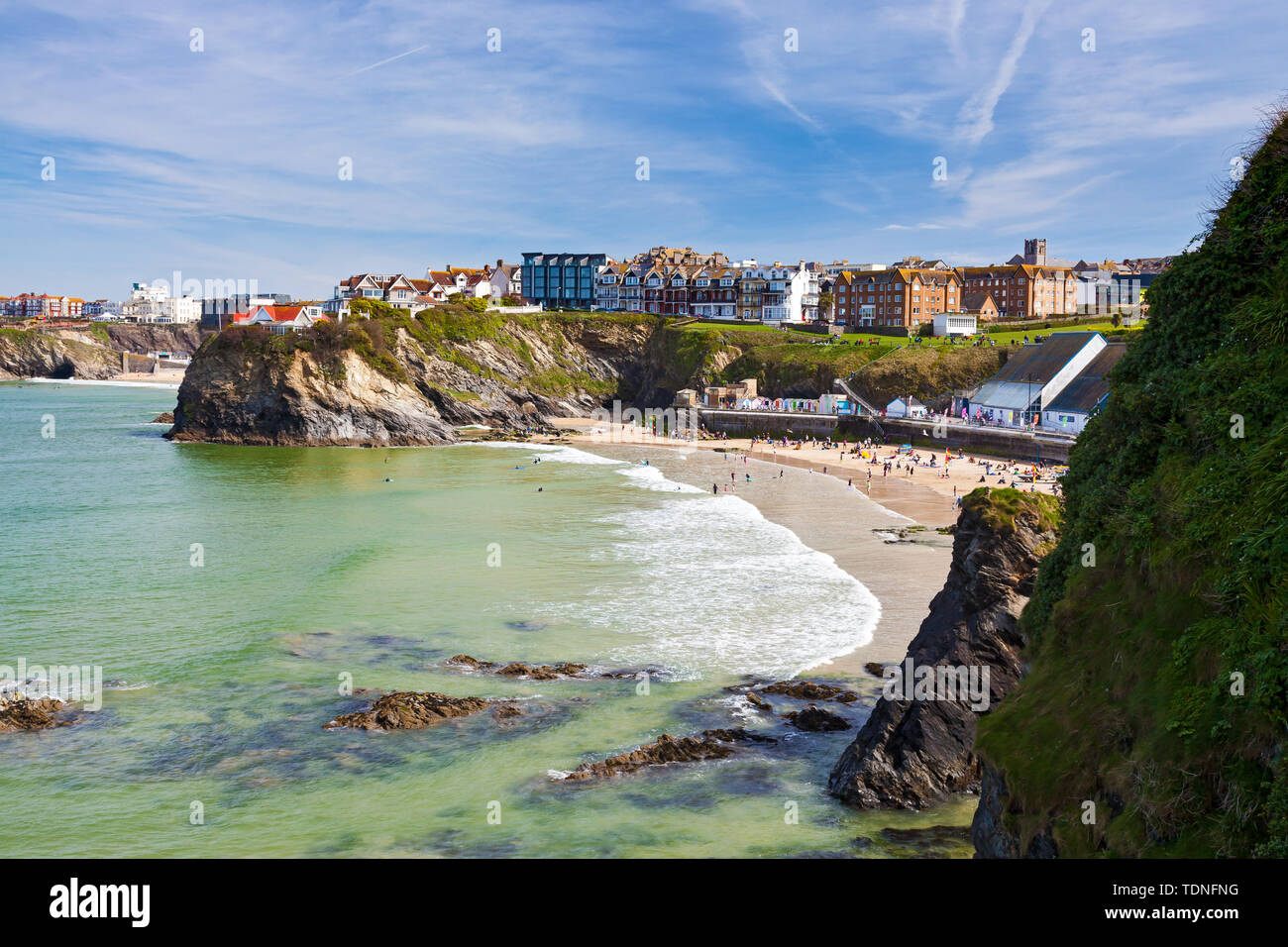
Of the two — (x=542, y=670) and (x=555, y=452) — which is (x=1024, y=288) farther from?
(x=542, y=670)

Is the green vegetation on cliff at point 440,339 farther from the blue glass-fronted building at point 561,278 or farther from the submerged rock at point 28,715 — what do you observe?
the submerged rock at point 28,715

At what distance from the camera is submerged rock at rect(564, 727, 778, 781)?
59.2 feet

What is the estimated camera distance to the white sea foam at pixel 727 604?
82.9 feet

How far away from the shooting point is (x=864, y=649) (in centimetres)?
2520

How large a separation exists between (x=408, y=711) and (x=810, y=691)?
967cm

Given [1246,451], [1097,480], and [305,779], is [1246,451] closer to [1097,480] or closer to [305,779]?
[1097,480]

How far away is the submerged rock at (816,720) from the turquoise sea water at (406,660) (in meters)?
0.45

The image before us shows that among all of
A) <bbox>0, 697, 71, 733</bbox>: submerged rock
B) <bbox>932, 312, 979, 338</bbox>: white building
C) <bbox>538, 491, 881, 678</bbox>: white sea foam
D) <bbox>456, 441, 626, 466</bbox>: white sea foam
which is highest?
<bbox>932, 312, 979, 338</bbox>: white building

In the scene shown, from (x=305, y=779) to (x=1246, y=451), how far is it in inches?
663

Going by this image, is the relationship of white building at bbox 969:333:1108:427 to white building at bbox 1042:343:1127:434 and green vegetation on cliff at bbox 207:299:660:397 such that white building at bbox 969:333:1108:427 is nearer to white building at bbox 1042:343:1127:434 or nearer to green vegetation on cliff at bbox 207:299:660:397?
white building at bbox 1042:343:1127:434

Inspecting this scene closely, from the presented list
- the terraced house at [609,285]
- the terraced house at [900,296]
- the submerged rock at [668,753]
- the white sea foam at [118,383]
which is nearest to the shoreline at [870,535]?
the submerged rock at [668,753]

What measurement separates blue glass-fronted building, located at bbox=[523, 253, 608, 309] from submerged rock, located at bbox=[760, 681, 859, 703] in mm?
140560

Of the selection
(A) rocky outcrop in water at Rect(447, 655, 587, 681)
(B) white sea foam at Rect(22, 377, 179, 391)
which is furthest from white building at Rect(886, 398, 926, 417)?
(B) white sea foam at Rect(22, 377, 179, 391)
